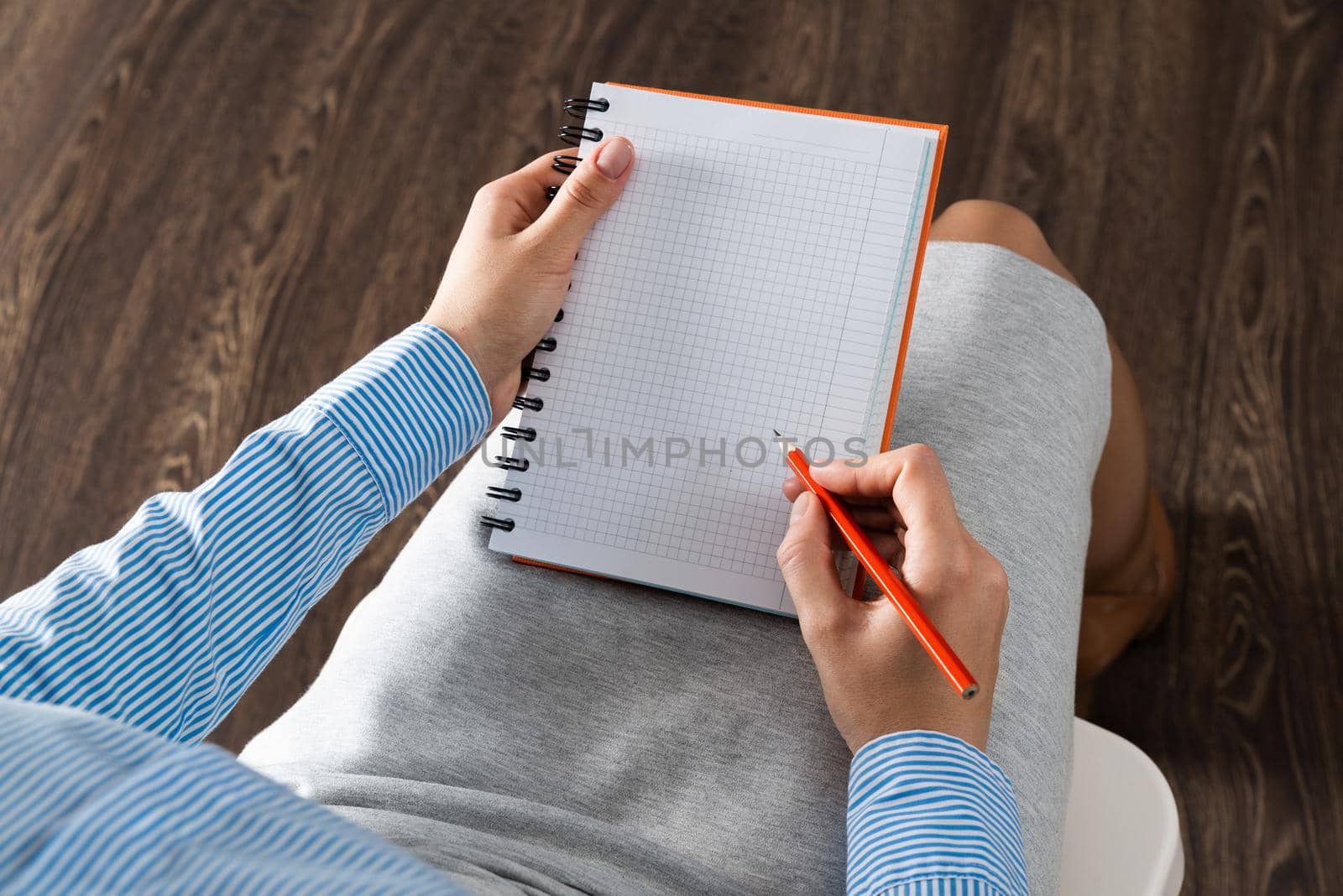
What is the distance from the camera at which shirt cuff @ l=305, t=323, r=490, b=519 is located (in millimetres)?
619

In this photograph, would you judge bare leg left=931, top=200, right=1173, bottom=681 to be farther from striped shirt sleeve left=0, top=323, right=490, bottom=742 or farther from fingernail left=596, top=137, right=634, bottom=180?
striped shirt sleeve left=0, top=323, right=490, bottom=742

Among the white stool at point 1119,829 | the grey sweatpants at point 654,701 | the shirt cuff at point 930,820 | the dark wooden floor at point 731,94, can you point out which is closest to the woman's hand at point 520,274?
the grey sweatpants at point 654,701

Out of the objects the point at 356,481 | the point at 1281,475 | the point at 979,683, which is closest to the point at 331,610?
the point at 356,481

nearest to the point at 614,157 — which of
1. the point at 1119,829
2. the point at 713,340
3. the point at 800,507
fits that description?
the point at 713,340

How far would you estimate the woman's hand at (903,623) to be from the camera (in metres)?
0.55

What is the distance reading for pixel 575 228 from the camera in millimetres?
678

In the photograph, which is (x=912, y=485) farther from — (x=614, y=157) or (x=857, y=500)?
(x=614, y=157)

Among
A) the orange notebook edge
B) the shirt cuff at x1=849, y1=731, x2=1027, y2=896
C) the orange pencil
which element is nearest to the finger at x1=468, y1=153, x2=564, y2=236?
the orange notebook edge

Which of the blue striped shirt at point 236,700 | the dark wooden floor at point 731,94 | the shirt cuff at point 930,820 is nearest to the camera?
the blue striped shirt at point 236,700

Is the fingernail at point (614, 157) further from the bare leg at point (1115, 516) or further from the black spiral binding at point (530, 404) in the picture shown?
the bare leg at point (1115, 516)

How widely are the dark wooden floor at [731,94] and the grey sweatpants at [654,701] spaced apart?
1.67ft

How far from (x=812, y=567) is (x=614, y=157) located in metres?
0.29

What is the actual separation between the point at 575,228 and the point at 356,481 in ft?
0.71

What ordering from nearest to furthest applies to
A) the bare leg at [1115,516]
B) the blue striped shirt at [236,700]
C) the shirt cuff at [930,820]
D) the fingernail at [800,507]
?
the blue striped shirt at [236,700] < the shirt cuff at [930,820] < the fingernail at [800,507] < the bare leg at [1115,516]
